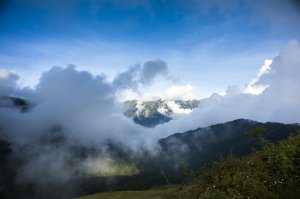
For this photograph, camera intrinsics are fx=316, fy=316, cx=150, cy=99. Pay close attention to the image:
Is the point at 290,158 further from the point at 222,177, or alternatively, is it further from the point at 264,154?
the point at 222,177

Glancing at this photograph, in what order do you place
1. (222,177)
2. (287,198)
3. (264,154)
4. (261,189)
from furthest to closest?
(264,154)
(222,177)
(261,189)
(287,198)

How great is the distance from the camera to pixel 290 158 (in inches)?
514

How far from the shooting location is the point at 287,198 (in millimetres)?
9789

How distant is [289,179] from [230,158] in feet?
14.0

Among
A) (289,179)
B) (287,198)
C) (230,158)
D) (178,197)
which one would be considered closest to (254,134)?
(230,158)

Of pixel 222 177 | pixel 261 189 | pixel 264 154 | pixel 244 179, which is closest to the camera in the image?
pixel 261 189

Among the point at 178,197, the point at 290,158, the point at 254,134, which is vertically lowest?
the point at 178,197

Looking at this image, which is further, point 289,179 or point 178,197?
point 178,197

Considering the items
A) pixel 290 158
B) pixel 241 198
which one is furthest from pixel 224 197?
pixel 290 158

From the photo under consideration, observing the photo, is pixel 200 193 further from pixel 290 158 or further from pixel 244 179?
pixel 290 158

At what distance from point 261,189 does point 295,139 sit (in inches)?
173

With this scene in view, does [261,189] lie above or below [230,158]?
below

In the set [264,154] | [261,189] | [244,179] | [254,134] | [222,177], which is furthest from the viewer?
[254,134]

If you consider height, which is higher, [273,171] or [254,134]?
[254,134]
